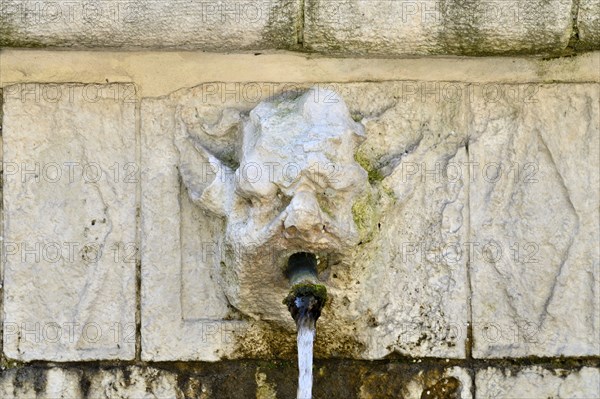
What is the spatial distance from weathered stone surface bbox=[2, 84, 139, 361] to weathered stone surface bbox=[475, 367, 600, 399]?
98cm

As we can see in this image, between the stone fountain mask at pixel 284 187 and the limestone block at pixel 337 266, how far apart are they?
58 mm

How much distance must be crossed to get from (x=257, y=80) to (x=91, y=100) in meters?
0.45

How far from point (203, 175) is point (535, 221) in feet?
3.00

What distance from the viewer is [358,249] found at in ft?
9.64

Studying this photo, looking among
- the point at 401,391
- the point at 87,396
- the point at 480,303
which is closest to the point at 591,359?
the point at 480,303

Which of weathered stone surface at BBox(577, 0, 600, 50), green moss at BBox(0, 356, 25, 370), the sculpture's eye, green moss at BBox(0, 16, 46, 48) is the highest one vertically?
weathered stone surface at BBox(577, 0, 600, 50)

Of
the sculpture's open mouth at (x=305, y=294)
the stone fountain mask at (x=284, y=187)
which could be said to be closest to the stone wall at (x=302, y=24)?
the stone fountain mask at (x=284, y=187)

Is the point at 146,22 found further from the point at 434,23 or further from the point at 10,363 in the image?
the point at 10,363

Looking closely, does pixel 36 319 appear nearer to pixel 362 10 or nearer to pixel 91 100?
pixel 91 100

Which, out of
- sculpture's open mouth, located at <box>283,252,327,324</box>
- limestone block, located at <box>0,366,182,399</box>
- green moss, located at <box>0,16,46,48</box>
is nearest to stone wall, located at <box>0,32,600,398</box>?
limestone block, located at <box>0,366,182,399</box>

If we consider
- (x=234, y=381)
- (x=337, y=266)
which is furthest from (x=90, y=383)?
(x=337, y=266)

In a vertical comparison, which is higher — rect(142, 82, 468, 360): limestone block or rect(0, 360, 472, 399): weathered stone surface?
rect(142, 82, 468, 360): limestone block

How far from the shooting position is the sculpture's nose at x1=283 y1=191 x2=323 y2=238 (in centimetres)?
270

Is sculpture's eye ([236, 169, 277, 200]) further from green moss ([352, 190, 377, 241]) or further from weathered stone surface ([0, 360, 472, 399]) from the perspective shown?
weathered stone surface ([0, 360, 472, 399])
